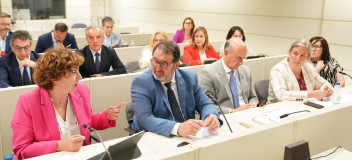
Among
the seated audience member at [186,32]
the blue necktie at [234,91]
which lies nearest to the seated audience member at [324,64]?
the blue necktie at [234,91]

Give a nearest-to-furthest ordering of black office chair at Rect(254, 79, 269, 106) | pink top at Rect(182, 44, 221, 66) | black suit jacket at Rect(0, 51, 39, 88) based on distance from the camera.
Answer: black suit jacket at Rect(0, 51, 39, 88), black office chair at Rect(254, 79, 269, 106), pink top at Rect(182, 44, 221, 66)

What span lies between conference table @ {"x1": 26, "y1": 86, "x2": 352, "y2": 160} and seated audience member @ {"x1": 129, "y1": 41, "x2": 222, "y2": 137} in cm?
9

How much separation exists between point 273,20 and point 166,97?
4.45 metres

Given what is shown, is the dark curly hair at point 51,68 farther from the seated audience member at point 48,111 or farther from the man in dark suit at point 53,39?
the man in dark suit at point 53,39

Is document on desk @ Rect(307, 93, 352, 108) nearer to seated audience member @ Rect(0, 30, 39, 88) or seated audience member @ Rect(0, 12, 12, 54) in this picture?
seated audience member @ Rect(0, 30, 39, 88)

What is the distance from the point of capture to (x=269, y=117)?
8.25 ft

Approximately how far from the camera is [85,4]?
11016 millimetres

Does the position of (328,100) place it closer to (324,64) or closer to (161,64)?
(324,64)

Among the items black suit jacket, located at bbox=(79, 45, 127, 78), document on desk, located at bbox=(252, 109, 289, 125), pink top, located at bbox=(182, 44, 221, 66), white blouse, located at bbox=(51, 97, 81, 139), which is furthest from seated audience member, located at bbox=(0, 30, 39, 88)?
pink top, located at bbox=(182, 44, 221, 66)

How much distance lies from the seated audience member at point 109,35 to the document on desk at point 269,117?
13.4 feet

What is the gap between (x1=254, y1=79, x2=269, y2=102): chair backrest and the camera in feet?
11.0

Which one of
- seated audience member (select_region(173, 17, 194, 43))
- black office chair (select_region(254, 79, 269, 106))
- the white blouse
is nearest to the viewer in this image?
the white blouse

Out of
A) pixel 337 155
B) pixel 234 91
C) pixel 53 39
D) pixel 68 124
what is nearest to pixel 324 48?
pixel 234 91

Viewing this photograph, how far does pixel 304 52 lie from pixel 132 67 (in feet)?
7.69
